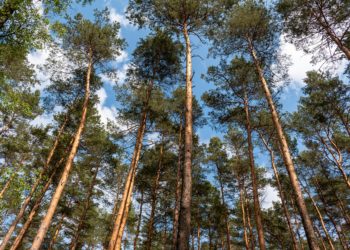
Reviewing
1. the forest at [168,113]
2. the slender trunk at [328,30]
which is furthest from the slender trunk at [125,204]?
the slender trunk at [328,30]

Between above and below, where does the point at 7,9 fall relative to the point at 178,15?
below

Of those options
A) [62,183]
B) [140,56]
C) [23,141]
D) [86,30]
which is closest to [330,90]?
[140,56]

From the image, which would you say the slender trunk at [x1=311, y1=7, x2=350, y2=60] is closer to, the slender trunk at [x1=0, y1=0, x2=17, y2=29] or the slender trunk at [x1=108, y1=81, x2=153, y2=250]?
the slender trunk at [x1=108, y1=81, x2=153, y2=250]

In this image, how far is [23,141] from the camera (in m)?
19.2

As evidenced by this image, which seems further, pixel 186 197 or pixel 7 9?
pixel 7 9

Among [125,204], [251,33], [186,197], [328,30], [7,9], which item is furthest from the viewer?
[251,33]

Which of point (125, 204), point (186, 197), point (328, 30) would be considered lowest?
point (186, 197)

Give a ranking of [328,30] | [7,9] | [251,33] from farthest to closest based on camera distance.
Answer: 1. [251,33]
2. [328,30]
3. [7,9]

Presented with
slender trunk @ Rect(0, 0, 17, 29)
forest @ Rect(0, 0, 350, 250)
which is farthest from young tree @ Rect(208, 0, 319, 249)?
slender trunk @ Rect(0, 0, 17, 29)

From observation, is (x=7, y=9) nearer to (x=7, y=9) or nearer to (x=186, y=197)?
(x=7, y=9)

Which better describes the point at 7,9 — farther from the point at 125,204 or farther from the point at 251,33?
the point at 251,33

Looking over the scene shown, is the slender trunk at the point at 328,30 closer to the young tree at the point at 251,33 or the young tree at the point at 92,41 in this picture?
the young tree at the point at 251,33

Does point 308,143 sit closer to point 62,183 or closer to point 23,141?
point 62,183

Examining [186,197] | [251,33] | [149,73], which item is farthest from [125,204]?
[251,33]
